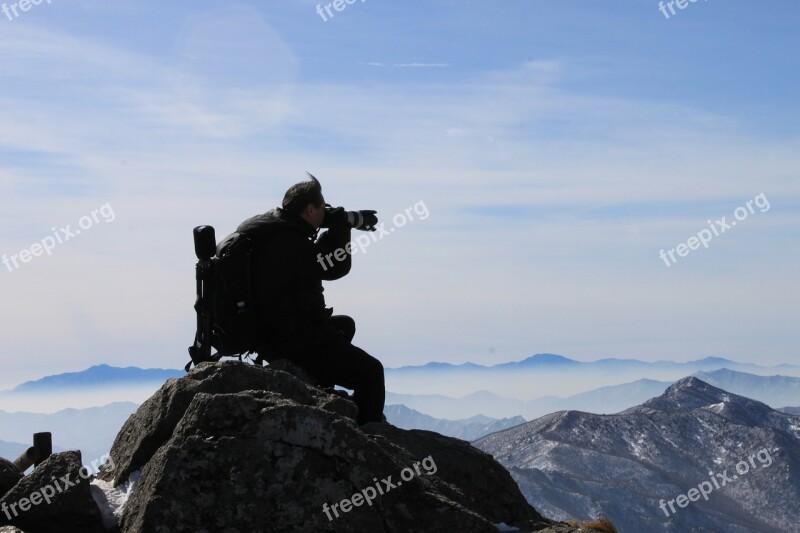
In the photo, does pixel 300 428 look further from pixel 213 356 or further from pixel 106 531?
pixel 213 356

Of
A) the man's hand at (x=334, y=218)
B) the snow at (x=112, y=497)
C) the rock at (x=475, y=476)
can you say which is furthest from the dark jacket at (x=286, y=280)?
the snow at (x=112, y=497)

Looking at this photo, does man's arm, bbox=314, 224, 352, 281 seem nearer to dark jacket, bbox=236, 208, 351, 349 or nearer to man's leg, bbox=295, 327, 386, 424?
dark jacket, bbox=236, 208, 351, 349

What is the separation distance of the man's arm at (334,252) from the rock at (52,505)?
15.7 feet

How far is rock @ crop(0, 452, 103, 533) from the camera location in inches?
387

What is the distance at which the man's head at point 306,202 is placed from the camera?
13.6 metres

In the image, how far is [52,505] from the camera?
9.86m

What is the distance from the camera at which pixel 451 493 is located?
10570mm

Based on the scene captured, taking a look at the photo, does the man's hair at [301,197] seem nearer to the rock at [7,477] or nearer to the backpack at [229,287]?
the backpack at [229,287]

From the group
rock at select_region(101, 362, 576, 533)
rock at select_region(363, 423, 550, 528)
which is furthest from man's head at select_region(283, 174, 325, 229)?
rock at select_region(101, 362, 576, 533)

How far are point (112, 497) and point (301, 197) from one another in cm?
469

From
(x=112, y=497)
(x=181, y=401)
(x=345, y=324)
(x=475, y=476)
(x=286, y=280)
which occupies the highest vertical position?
(x=286, y=280)

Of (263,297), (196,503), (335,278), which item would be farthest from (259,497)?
(335,278)

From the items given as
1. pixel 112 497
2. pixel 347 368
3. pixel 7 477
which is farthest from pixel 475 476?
pixel 7 477
